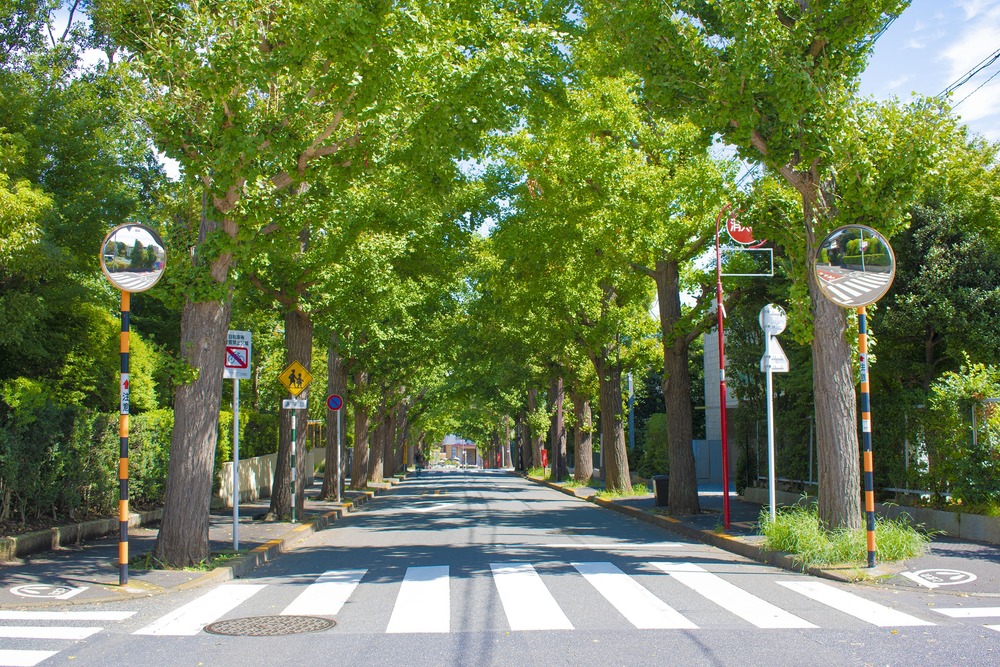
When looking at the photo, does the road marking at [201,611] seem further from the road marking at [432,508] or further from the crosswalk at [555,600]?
the road marking at [432,508]

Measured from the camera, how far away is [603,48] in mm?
17234

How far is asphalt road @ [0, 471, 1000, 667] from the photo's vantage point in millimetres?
6703

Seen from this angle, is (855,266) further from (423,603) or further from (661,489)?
(661,489)

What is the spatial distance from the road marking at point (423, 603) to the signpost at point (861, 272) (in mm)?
5159

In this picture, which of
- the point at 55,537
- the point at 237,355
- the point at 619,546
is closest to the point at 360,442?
the point at 237,355

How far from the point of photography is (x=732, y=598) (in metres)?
9.09

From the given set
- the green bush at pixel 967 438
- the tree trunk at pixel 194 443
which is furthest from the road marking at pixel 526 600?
the green bush at pixel 967 438

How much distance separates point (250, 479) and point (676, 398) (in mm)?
14034

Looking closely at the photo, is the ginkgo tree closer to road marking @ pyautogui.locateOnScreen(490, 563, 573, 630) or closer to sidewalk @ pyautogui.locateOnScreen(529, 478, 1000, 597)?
road marking @ pyautogui.locateOnScreen(490, 563, 573, 630)

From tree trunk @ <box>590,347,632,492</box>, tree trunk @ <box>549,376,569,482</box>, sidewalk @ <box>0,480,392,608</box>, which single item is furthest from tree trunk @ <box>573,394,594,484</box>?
sidewalk @ <box>0,480,392,608</box>

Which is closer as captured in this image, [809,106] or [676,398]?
[809,106]

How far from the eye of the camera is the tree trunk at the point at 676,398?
19562mm

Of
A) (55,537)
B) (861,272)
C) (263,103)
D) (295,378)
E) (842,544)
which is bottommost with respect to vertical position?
(55,537)

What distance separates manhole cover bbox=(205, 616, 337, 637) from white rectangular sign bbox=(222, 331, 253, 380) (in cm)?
611
